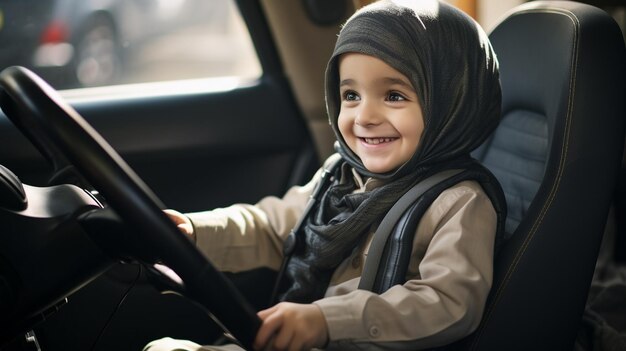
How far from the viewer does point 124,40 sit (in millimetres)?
2188

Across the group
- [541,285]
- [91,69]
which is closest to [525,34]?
[541,285]

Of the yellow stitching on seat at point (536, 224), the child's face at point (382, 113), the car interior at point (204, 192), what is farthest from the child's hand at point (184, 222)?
the yellow stitching on seat at point (536, 224)

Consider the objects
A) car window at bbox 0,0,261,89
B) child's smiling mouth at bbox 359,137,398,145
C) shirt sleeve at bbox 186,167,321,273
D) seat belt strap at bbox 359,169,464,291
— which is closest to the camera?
seat belt strap at bbox 359,169,464,291

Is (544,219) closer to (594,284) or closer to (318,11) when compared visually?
(594,284)

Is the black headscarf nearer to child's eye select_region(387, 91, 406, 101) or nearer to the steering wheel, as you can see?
child's eye select_region(387, 91, 406, 101)

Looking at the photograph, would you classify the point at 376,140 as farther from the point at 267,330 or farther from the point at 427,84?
the point at 267,330

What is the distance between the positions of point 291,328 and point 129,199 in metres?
0.29

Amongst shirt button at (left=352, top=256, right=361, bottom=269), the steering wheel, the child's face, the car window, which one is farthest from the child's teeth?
the car window

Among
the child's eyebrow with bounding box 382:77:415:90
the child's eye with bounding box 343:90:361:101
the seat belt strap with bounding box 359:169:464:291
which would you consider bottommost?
the seat belt strap with bounding box 359:169:464:291

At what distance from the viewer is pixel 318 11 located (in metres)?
2.25

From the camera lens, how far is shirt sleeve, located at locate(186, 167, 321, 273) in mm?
1533

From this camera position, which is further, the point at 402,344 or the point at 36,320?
the point at 402,344

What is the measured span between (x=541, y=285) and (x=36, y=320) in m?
0.74

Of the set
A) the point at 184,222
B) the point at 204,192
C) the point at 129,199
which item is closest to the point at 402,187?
the point at 184,222
